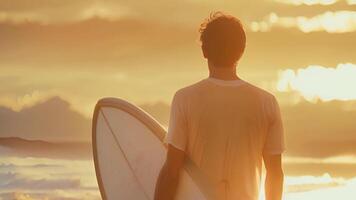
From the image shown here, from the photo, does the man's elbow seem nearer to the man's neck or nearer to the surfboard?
the surfboard

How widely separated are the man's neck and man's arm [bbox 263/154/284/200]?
63 centimetres

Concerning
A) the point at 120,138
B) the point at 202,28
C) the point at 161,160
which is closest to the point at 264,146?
the point at 202,28

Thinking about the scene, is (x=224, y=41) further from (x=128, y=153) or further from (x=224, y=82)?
(x=128, y=153)

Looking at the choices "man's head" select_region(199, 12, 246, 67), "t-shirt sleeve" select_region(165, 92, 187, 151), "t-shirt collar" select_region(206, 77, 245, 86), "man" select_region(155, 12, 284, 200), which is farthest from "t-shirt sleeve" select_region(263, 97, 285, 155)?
"t-shirt sleeve" select_region(165, 92, 187, 151)

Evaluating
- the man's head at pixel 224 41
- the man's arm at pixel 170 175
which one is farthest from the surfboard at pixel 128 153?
the man's head at pixel 224 41

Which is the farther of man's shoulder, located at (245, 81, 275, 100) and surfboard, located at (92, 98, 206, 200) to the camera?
surfboard, located at (92, 98, 206, 200)

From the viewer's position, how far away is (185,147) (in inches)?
207

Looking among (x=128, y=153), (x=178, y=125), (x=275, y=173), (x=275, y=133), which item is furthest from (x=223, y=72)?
(x=128, y=153)

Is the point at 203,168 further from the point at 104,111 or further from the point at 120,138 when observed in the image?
the point at 104,111

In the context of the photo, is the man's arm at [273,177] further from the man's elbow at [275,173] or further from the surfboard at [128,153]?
the surfboard at [128,153]

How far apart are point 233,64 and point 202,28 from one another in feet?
1.14

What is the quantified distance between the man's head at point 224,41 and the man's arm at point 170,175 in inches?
26.6

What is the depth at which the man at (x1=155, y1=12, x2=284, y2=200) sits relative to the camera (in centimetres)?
514

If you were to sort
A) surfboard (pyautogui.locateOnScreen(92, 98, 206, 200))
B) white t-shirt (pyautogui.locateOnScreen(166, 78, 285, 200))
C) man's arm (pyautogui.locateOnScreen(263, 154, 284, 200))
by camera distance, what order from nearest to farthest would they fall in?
white t-shirt (pyautogui.locateOnScreen(166, 78, 285, 200)) < man's arm (pyautogui.locateOnScreen(263, 154, 284, 200)) < surfboard (pyautogui.locateOnScreen(92, 98, 206, 200))
